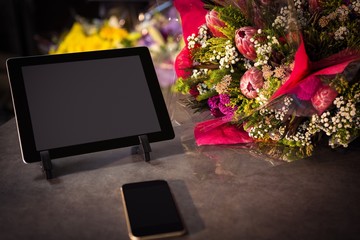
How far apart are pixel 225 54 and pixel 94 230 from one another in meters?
0.53

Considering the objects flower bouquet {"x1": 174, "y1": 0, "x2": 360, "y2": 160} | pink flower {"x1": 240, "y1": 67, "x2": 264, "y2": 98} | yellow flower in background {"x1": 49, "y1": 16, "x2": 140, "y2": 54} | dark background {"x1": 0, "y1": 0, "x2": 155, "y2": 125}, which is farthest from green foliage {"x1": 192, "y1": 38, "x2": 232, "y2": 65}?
dark background {"x1": 0, "y1": 0, "x2": 155, "y2": 125}

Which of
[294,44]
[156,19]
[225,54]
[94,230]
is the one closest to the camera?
[94,230]

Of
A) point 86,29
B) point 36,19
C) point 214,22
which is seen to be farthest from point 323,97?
point 36,19

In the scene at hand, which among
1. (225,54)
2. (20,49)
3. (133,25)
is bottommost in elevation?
(20,49)

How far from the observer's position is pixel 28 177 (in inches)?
45.3

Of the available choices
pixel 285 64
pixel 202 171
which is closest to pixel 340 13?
pixel 285 64

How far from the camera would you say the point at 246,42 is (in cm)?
117

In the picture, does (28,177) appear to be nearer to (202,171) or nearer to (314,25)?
(202,171)

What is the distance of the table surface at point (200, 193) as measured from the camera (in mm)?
938

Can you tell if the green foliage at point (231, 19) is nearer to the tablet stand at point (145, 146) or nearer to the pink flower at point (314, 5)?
the pink flower at point (314, 5)

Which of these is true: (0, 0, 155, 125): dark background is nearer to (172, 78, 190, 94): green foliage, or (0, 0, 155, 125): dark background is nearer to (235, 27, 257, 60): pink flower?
(172, 78, 190, 94): green foliage

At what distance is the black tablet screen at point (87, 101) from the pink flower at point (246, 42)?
0.24 metres

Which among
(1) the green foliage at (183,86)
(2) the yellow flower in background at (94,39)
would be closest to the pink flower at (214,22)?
(1) the green foliage at (183,86)

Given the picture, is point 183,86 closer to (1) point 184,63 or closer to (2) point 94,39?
(1) point 184,63
